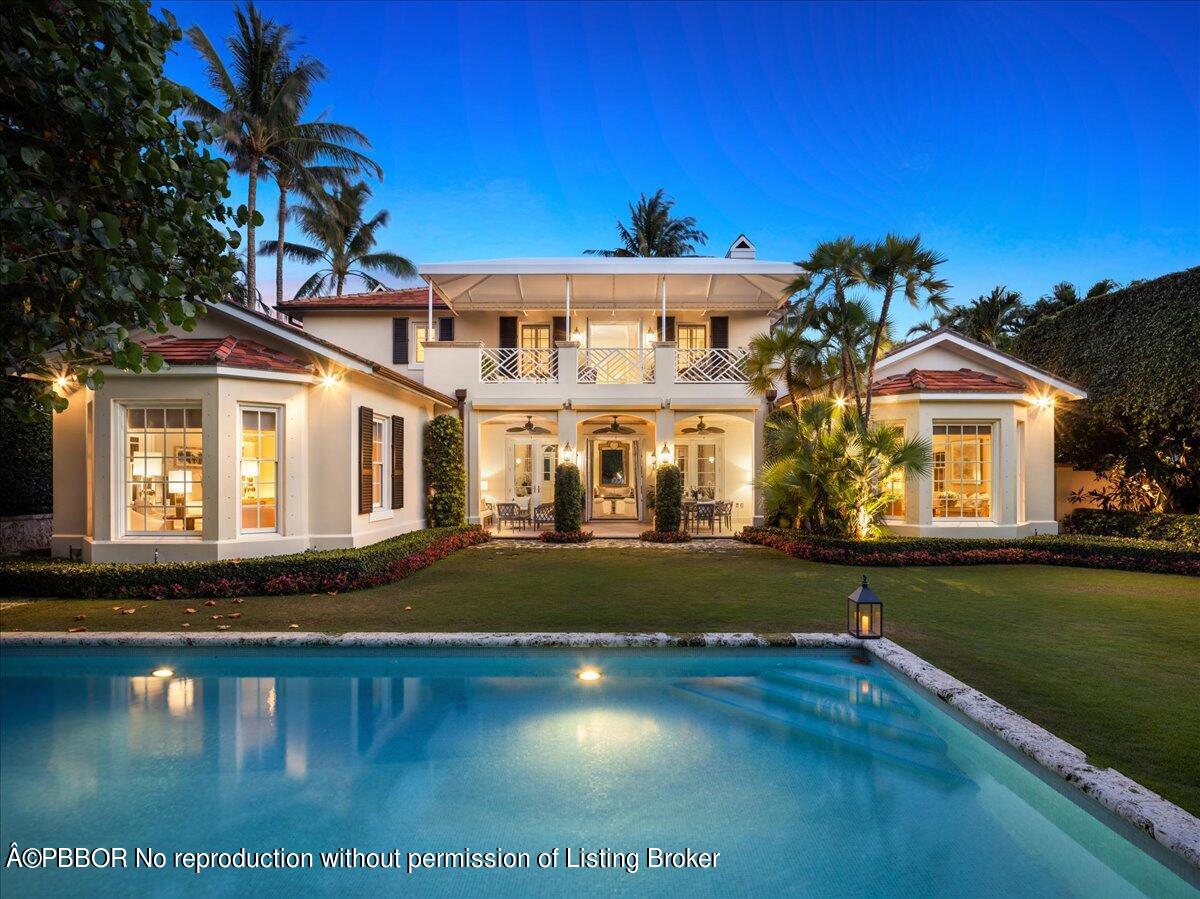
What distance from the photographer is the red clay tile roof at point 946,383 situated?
12984 millimetres

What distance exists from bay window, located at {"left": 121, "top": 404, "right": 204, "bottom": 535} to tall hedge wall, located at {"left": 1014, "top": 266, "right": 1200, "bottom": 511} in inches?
718

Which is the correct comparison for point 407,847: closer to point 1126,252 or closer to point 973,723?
point 973,723

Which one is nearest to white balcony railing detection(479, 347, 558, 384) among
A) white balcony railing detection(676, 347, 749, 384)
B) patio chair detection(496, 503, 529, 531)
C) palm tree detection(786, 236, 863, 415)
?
patio chair detection(496, 503, 529, 531)

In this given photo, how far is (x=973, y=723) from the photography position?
14.1ft

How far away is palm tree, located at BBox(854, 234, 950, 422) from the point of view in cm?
1175

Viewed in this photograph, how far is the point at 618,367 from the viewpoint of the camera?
1692 cm

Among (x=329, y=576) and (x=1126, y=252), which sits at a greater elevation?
(x=1126, y=252)

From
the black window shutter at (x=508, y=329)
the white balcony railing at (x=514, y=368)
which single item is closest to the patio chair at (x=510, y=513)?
the white balcony railing at (x=514, y=368)

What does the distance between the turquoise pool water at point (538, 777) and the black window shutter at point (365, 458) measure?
205 inches

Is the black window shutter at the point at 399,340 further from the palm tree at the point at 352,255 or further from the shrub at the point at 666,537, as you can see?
the palm tree at the point at 352,255

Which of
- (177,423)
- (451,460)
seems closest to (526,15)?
(451,460)

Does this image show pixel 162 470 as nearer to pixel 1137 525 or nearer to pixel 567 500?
pixel 567 500

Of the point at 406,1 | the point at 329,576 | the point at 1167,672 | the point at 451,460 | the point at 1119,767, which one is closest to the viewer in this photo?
the point at 1119,767

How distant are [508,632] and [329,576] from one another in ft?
13.3
